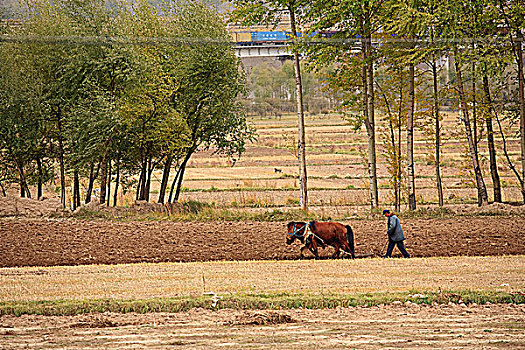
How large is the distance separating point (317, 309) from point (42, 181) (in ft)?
61.5

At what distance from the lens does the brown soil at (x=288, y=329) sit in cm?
727

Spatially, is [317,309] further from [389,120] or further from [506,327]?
[389,120]

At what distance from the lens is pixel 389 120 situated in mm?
23031

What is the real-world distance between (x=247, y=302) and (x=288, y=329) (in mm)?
1501

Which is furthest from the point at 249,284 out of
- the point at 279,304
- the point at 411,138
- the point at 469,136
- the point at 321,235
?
the point at 469,136

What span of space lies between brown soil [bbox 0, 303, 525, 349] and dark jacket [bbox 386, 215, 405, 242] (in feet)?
13.8

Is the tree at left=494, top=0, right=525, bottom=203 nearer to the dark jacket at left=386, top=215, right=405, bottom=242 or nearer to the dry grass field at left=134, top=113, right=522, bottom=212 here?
the dry grass field at left=134, top=113, right=522, bottom=212

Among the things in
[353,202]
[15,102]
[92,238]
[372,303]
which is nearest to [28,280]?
[92,238]

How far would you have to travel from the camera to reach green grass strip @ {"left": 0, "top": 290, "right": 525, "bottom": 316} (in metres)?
9.04

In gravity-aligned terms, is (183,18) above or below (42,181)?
above

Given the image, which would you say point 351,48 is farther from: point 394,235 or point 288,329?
point 288,329

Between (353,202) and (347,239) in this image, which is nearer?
(347,239)

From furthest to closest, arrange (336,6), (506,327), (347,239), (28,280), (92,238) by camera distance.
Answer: (336,6) → (92,238) → (347,239) → (28,280) → (506,327)

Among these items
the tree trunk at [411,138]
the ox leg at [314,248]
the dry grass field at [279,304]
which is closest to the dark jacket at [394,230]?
the dry grass field at [279,304]
